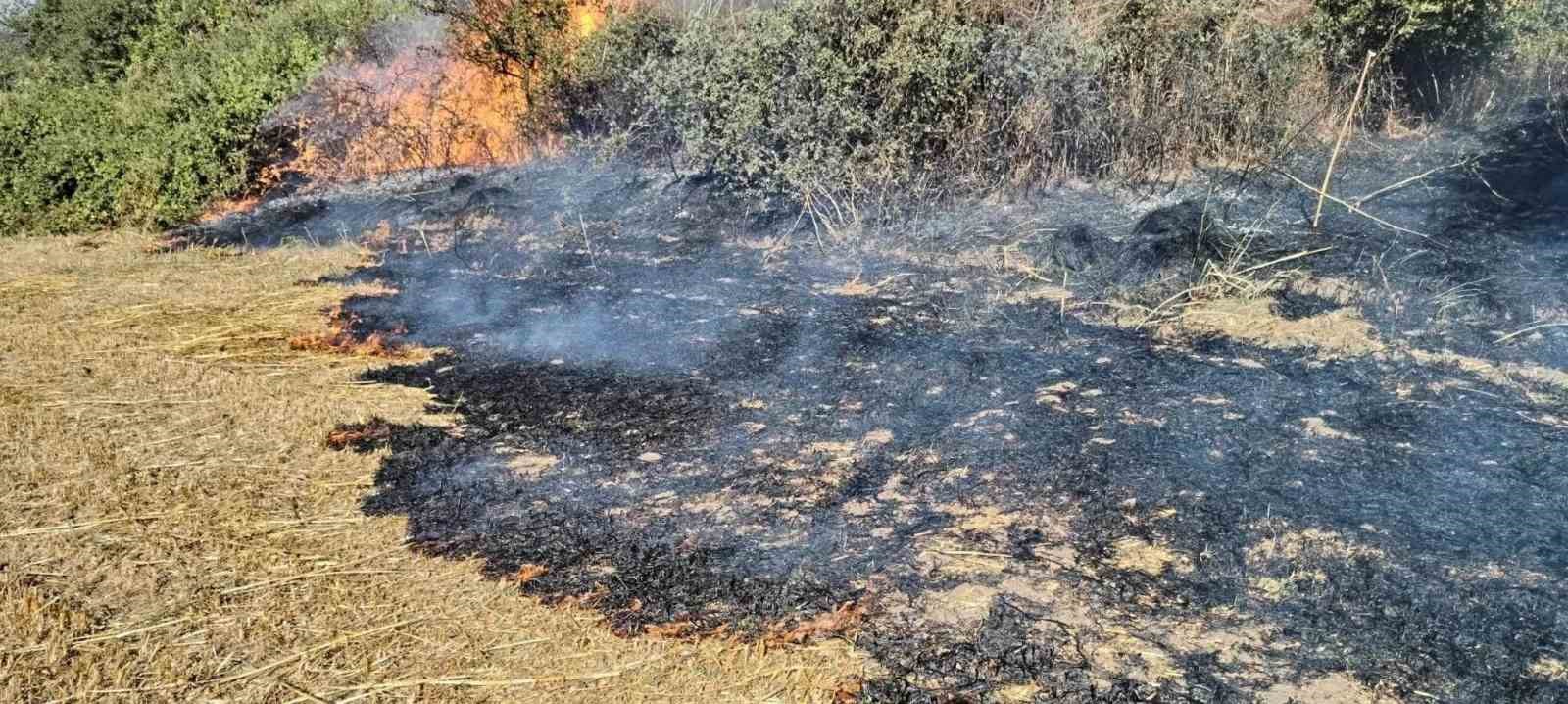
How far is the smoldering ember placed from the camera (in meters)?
3.35

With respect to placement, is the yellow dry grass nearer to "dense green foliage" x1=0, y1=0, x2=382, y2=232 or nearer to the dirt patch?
the dirt patch

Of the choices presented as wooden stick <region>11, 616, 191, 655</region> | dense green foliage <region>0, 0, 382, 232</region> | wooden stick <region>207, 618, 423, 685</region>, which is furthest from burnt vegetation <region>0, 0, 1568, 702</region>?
wooden stick <region>11, 616, 191, 655</region>

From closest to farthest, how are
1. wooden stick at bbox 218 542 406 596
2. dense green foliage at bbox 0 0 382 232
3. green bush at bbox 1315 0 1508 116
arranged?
wooden stick at bbox 218 542 406 596 < green bush at bbox 1315 0 1508 116 < dense green foliage at bbox 0 0 382 232

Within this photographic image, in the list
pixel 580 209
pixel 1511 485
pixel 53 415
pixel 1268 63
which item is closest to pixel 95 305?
pixel 53 415

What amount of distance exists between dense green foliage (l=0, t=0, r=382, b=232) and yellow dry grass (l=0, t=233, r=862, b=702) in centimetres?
511

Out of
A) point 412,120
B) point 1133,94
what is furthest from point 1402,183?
point 412,120

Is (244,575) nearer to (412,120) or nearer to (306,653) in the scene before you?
(306,653)

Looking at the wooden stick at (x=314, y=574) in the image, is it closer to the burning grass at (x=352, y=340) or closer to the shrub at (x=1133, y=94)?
the burning grass at (x=352, y=340)

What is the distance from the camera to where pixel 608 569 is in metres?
3.81

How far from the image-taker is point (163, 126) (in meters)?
11.3

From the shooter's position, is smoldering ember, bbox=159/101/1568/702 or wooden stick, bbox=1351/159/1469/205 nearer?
smoldering ember, bbox=159/101/1568/702

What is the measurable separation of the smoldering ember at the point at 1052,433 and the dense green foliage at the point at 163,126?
381cm

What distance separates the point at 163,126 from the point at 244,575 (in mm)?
9198

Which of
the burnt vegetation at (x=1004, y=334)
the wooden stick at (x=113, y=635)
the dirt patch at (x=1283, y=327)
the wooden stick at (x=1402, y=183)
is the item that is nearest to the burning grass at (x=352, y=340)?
the burnt vegetation at (x=1004, y=334)
